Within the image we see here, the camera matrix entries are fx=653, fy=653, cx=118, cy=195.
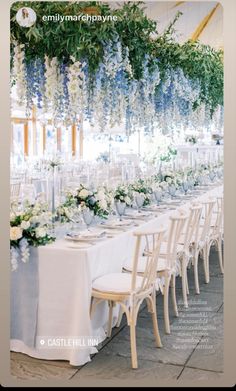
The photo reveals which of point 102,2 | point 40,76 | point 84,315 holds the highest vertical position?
point 102,2

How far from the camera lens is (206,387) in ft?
11.5

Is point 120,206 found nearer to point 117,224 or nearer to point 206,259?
point 117,224

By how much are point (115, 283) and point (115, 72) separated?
4.52ft

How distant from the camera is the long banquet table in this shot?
145 inches

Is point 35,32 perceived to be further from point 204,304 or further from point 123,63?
point 204,304

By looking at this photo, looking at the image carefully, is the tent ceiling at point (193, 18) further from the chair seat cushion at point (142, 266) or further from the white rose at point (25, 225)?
the chair seat cushion at point (142, 266)

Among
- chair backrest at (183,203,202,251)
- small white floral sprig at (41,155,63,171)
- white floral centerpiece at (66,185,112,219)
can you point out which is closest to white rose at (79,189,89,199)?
white floral centerpiece at (66,185,112,219)

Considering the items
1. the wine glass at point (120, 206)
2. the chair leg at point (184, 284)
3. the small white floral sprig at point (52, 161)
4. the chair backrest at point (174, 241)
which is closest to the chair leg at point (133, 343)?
the chair leg at point (184, 284)

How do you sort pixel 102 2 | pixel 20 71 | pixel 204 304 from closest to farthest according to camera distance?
1. pixel 102 2
2. pixel 204 304
3. pixel 20 71

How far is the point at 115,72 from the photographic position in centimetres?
429

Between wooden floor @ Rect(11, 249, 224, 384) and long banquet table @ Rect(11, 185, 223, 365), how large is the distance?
69mm

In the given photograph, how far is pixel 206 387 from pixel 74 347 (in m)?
0.75

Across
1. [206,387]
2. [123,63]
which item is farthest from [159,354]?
[123,63]

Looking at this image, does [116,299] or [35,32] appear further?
[116,299]
